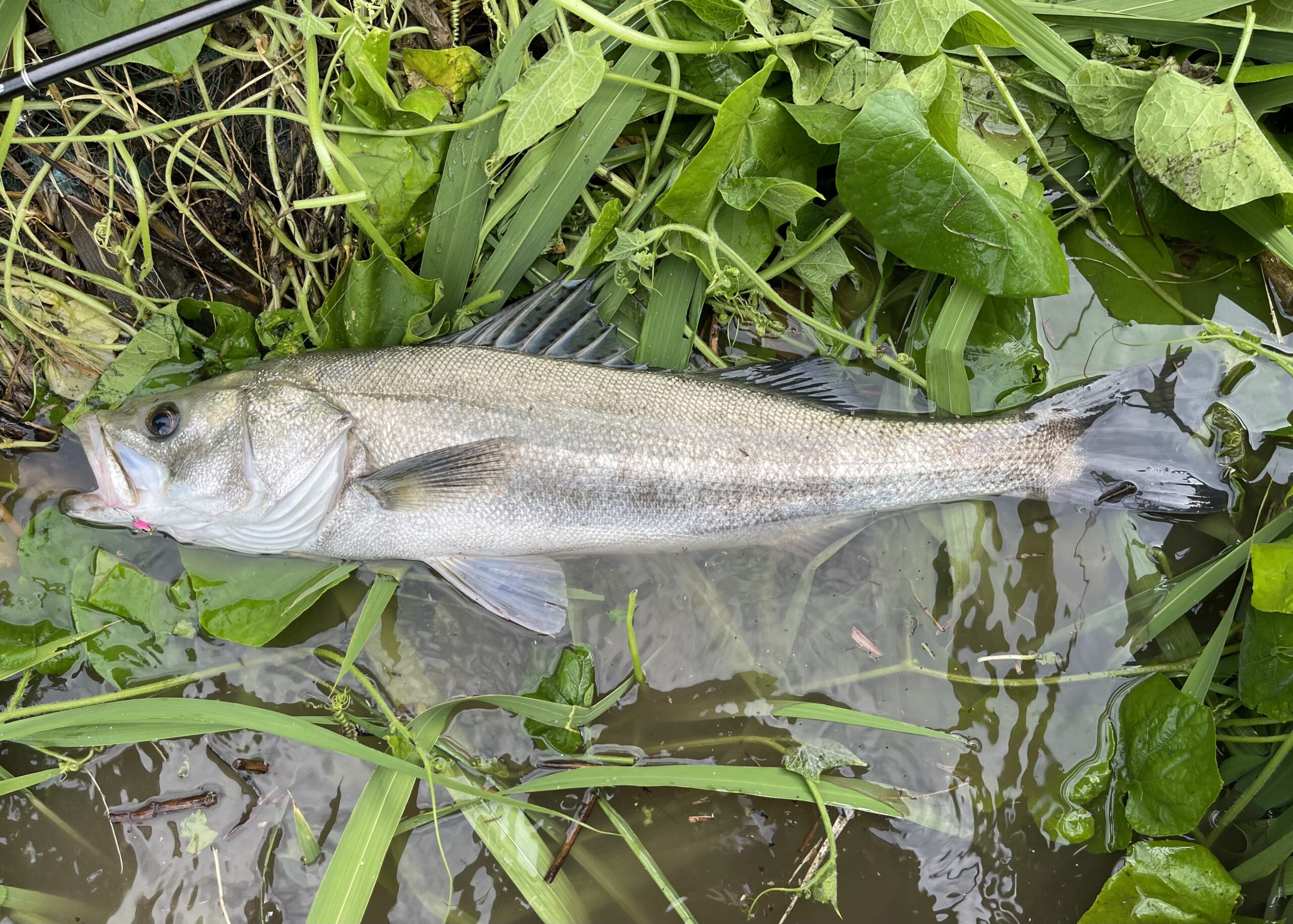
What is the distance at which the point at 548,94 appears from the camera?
2.12m

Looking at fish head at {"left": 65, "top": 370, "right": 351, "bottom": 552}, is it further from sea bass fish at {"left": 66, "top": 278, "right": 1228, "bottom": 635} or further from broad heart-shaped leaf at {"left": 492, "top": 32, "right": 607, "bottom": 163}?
broad heart-shaped leaf at {"left": 492, "top": 32, "right": 607, "bottom": 163}

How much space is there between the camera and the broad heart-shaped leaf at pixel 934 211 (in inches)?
82.0

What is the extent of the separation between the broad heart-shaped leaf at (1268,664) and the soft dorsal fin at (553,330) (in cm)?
215

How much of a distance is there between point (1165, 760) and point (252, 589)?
290 cm

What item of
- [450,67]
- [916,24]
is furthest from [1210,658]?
[450,67]

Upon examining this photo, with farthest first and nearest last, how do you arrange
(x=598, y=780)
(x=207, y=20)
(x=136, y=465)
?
1. (x=598, y=780)
2. (x=136, y=465)
3. (x=207, y=20)

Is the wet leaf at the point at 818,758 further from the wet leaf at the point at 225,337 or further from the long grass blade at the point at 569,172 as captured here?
the wet leaf at the point at 225,337

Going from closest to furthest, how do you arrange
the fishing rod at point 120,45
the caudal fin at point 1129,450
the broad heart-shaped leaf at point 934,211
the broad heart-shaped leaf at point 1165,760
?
1. the fishing rod at point 120,45
2. the broad heart-shaped leaf at point 934,211
3. the broad heart-shaped leaf at point 1165,760
4. the caudal fin at point 1129,450

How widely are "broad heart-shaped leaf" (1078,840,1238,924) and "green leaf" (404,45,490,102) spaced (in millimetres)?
3197

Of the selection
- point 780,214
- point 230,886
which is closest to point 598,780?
point 230,886

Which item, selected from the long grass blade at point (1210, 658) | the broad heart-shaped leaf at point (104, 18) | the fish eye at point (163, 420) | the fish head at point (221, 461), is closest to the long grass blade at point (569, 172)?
the fish head at point (221, 461)

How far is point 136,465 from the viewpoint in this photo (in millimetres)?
2143

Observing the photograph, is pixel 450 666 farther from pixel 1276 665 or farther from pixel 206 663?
pixel 1276 665

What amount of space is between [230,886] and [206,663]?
2.31 ft
